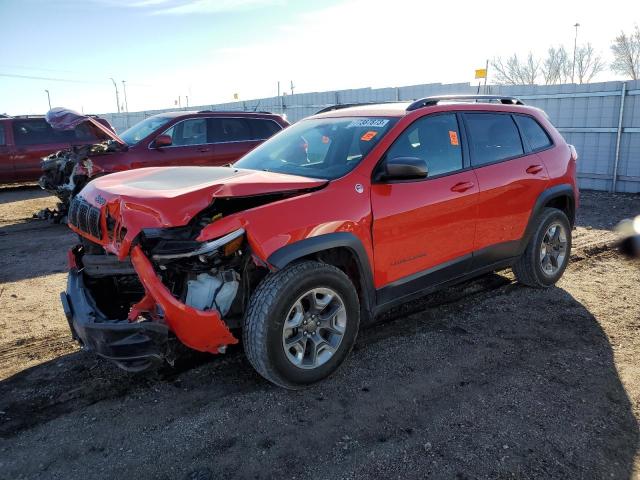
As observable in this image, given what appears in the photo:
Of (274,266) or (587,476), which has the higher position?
(274,266)

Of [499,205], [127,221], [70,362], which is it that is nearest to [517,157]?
[499,205]

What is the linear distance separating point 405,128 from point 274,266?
158 centimetres

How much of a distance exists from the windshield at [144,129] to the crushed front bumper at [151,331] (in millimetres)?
6313

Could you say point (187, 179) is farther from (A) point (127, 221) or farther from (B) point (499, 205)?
(B) point (499, 205)

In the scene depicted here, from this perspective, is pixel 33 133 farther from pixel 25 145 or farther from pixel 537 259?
pixel 537 259

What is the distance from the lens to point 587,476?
254 cm

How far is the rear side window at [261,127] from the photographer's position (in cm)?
962

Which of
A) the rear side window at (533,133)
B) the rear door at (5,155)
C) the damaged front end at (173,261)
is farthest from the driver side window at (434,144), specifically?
the rear door at (5,155)

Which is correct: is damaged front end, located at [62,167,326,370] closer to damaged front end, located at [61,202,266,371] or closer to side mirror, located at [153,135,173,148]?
damaged front end, located at [61,202,266,371]

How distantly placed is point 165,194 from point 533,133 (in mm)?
3722

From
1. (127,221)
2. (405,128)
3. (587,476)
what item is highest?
(405,128)

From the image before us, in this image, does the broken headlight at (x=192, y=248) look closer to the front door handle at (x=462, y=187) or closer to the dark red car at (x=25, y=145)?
the front door handle at (x=462, y=187)

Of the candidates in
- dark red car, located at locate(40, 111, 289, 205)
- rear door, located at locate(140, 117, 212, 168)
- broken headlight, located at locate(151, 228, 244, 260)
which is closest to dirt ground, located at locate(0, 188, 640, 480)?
broken headlight, located at locate(151, 228, 244, 260)

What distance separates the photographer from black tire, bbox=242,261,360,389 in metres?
3.07
